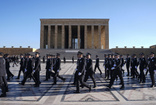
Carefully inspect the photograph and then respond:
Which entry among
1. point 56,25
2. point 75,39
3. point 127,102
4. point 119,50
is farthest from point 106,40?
point 127,102

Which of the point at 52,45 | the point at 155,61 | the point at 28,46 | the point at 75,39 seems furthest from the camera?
the point at 75,39

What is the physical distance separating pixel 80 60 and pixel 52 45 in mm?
47228

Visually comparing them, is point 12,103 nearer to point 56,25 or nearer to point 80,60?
point 80,60

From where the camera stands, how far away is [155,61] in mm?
6902

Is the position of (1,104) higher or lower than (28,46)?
lower

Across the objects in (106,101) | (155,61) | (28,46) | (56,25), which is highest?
(56,25)

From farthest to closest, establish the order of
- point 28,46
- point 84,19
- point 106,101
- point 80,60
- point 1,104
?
point 84,19 → point 28,46 → point 80,60 → point 106,101 → point 1,104

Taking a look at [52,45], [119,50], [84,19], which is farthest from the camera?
[52,45]

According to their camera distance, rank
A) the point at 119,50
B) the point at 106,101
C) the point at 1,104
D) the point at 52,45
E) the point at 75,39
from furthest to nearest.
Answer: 1. the point at 75,39
2. the point at 52,45
3. the point at 119,50
4. the point at 106,101
5. the point at 1,104

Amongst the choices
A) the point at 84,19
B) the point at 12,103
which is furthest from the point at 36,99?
the point at 84,19

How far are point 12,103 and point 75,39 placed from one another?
52.4 meters

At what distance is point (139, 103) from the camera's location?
4.38 meters

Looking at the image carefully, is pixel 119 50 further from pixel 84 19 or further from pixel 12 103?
pixel 12 103

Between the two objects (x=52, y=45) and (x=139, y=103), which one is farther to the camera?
(x=52, y=45)
